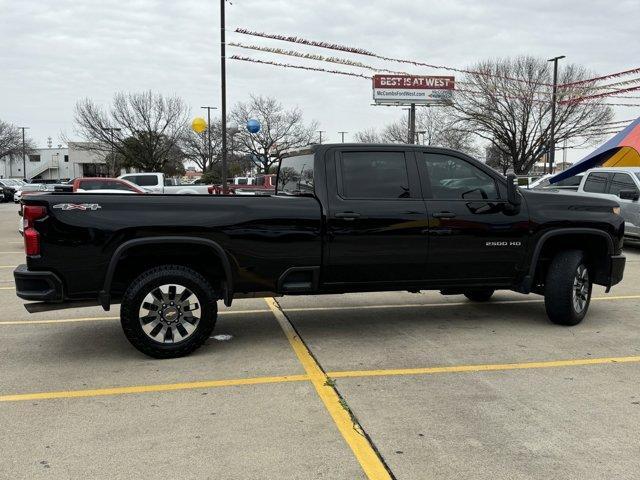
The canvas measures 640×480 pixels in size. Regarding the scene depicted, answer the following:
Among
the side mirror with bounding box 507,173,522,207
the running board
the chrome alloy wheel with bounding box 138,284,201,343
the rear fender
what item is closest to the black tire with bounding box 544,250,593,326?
the side mirror with bounding box 507,173,522,207

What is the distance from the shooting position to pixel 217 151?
187 feet

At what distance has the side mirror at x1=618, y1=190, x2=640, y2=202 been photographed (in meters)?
12.0

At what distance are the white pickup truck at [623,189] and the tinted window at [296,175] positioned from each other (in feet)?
25.2

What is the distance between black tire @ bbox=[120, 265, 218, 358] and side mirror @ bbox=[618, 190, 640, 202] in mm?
10165

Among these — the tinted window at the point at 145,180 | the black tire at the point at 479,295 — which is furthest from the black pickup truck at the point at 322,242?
the tinted window at the point at 145,180

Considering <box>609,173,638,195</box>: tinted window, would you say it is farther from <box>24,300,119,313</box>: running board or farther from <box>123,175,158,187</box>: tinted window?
<box>123,175,158,187</box>: tinted window

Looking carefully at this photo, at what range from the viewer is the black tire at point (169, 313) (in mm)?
4918

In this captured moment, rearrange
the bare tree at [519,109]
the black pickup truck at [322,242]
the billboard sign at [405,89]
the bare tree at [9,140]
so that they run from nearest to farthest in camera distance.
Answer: the black pickup truck at [322,242] < the bare tree at [519,109] < the billboard sign at [405,89] < the bare tree at [9,140]

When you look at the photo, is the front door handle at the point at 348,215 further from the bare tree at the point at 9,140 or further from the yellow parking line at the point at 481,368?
the bare tree at the point at 9,140

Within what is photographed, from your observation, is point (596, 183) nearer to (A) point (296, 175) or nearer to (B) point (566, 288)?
(B) point (566, 288)

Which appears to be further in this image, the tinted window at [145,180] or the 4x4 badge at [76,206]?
the tinted window at [145,180]

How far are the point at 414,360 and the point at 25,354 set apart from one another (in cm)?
354

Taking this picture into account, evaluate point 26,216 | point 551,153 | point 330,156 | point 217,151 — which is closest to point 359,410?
point 330,156

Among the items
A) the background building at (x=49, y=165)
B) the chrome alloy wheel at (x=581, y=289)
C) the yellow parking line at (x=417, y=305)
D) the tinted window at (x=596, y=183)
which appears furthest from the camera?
the background building at (x=49, y=165)
